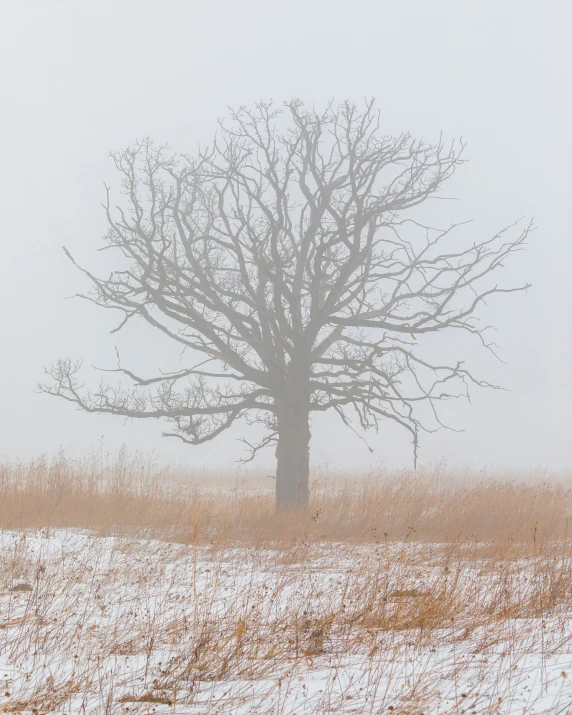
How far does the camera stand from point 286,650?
5.28m

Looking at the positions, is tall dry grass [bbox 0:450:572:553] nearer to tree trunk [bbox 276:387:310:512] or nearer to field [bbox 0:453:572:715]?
field [bbox 0:453:572:715]

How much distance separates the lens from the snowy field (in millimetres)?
4273

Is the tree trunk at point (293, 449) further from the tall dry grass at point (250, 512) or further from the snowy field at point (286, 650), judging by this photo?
the snowy field at point (286, 650)

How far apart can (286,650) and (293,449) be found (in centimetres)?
965

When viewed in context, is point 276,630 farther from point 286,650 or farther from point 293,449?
point 293,449

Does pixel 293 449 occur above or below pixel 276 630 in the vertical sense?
above

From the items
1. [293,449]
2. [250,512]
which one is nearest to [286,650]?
[250,512]

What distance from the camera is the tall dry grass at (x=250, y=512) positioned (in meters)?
12.1

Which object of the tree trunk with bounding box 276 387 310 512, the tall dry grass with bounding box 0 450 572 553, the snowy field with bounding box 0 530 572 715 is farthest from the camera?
the tree trunk with bounding box 276 387 310 512

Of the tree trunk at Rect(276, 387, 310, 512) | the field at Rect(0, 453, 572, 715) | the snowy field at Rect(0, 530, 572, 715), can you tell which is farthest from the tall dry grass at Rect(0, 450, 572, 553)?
the snowy field at Rect(0, 530, 572, 715)

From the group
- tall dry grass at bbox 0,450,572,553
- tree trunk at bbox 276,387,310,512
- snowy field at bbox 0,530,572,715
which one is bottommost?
snowy field at bbox 0,530,572,715

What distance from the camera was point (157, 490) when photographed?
15758mm

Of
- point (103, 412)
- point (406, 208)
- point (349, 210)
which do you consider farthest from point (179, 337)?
point (406, 208)

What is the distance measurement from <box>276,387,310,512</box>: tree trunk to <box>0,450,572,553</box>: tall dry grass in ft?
1.66
